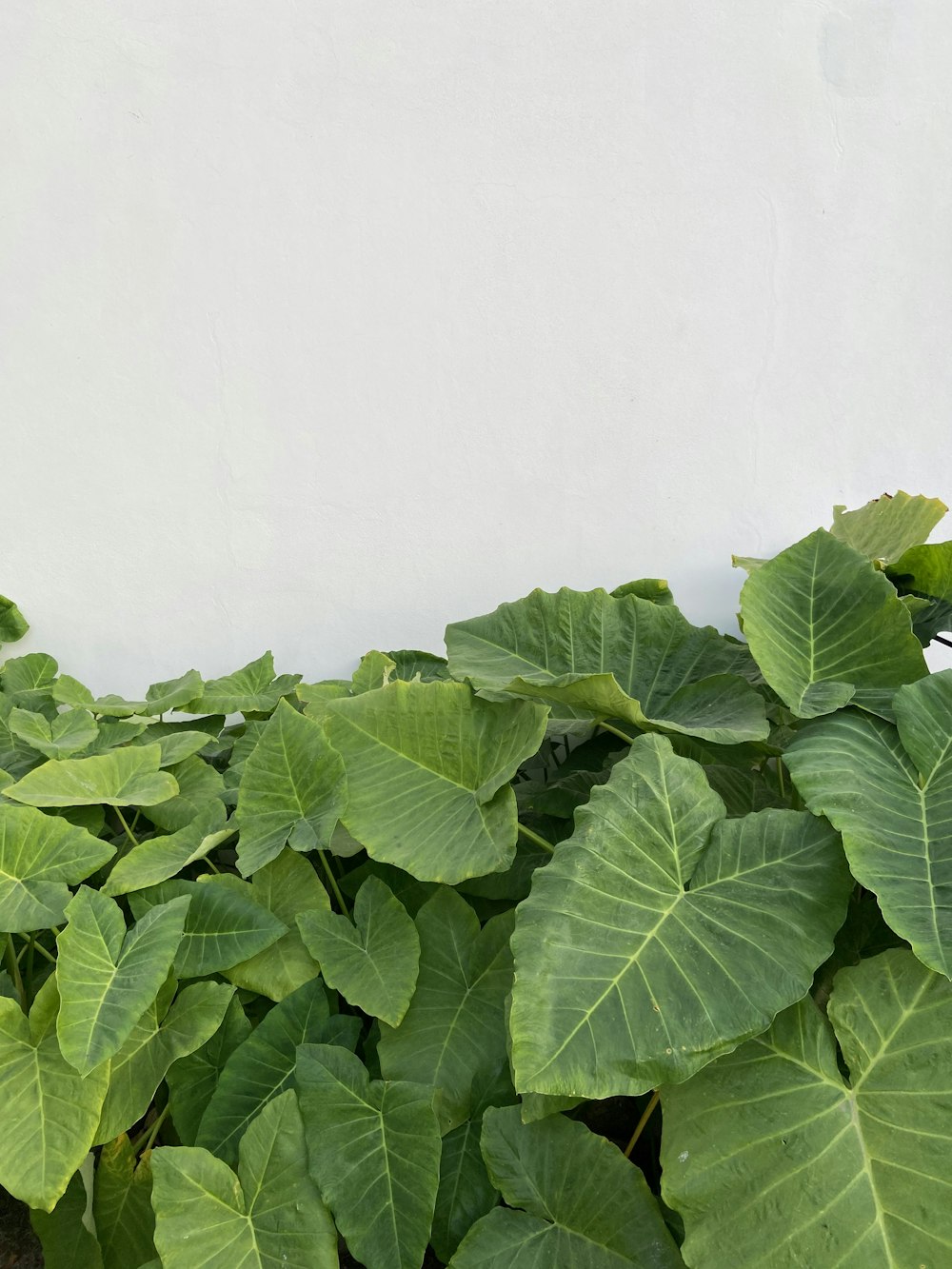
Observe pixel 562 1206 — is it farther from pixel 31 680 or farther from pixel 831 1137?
pixel 31 680

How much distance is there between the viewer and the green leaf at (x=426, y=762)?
107 cm

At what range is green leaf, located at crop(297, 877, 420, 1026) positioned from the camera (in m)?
1.04

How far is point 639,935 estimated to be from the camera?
34.4 inches

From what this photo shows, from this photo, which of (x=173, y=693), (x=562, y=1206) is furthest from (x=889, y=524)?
(x=173, y=693)

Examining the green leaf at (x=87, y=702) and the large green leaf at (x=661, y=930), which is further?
Answer: the green leaf at (x=87, y=702)

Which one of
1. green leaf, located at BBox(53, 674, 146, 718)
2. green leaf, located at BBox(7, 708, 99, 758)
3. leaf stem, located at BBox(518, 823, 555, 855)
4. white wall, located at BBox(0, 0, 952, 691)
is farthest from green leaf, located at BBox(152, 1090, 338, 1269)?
white wall, located at BBox(0, 0, 952, 691)

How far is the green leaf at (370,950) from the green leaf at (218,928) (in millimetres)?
51

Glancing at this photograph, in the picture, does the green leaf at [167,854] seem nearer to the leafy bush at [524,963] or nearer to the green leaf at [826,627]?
the leafy bush at [524,963]

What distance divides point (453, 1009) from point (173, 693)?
746 millimetres

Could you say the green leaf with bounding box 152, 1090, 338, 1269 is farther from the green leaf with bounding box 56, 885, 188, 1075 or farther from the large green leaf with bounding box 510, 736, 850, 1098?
the large green leaf with bounding box 510, 736, 850, 1098

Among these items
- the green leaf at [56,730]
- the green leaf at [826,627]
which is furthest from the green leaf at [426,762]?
the green leaf at [56,730]

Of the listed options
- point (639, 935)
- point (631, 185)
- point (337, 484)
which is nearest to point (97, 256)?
point (337, 484)

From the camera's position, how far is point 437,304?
62.6 inches

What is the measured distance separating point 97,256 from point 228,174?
0.29 meters
